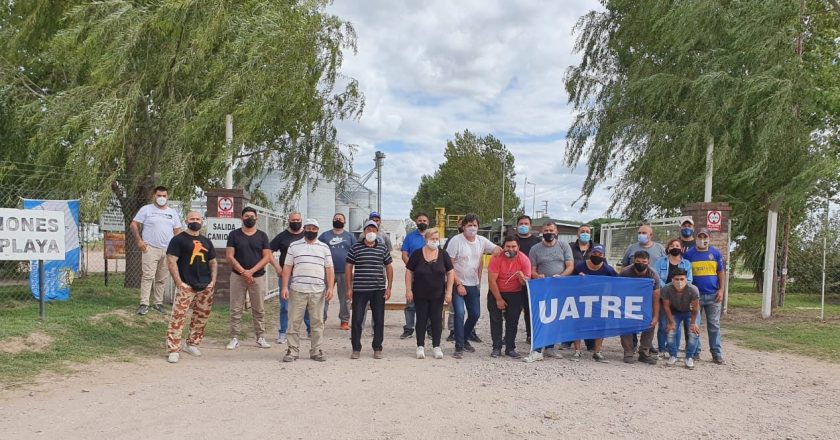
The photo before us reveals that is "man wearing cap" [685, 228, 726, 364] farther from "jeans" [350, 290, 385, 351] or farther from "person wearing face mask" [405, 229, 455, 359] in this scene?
"jeans" [350, 290, 385, 351]

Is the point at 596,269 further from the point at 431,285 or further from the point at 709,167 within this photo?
the point at 709,167

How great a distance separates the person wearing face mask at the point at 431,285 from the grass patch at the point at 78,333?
303 cm

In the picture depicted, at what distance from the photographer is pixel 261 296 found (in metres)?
7.99

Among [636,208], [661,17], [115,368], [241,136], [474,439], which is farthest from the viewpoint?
[636,208]

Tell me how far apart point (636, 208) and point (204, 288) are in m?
11.2

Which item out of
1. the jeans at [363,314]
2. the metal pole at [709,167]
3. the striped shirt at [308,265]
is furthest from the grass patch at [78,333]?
the metal pole at [709,167]

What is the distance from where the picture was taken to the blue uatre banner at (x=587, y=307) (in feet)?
24.6

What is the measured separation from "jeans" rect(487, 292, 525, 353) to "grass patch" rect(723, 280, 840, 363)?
3.94 metres

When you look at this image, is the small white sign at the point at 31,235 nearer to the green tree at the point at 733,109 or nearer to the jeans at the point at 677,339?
the jeans at the point at 677,339

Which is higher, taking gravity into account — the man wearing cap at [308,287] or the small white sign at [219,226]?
the small white sign at [219,226]

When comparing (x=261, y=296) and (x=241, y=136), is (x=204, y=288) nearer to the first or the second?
(x=261, y=296)

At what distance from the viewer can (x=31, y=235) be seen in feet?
25.2

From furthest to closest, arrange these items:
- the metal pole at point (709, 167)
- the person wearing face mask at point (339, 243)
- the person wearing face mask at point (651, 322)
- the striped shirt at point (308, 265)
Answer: the metal pole at point (709, 167) → the person wearing face mask at point (339, 243) → the person wearing face mask at point (651, 322) → the striped shirt at point (308, 265)

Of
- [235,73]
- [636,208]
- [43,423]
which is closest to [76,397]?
[43,423]
